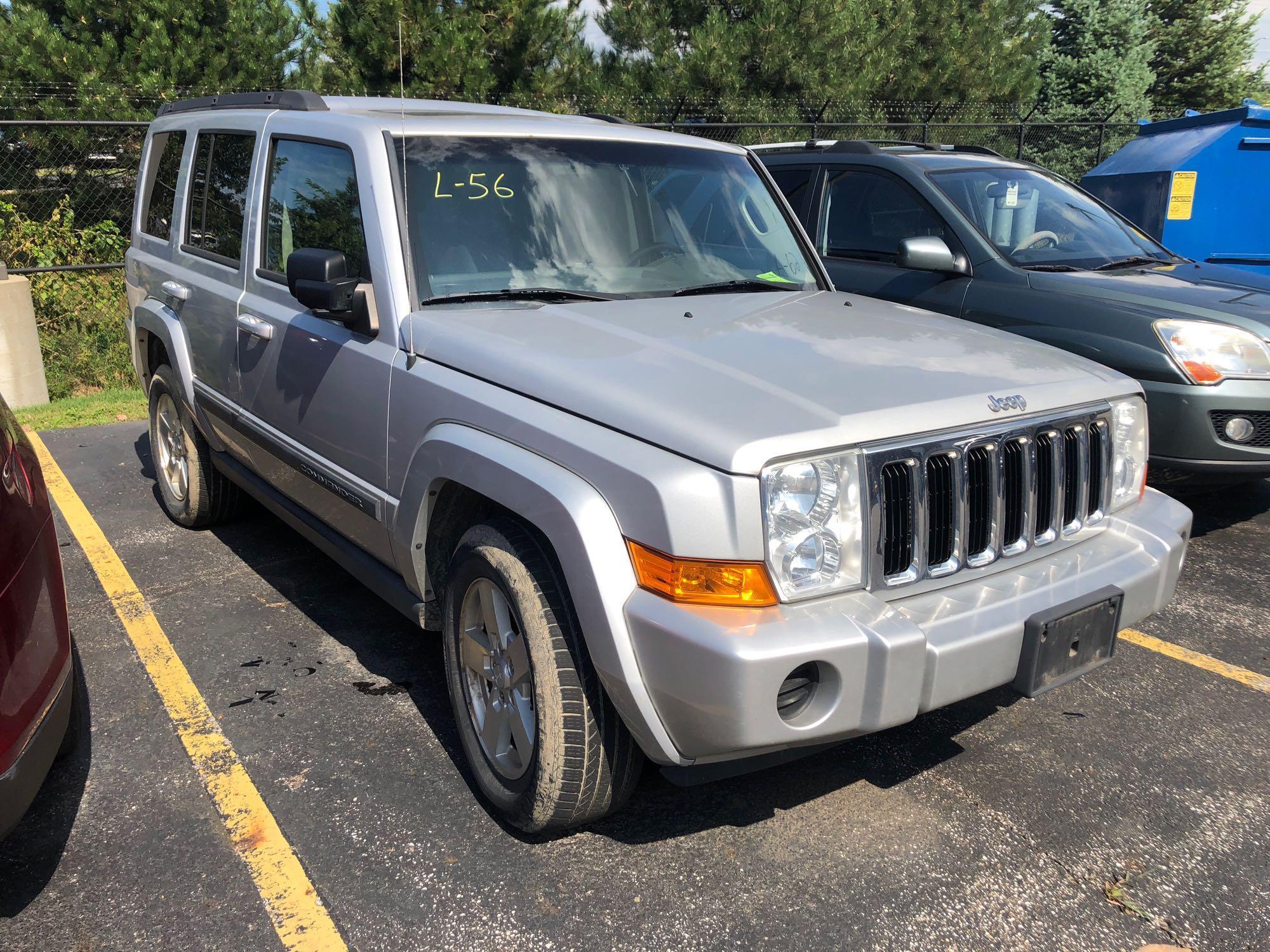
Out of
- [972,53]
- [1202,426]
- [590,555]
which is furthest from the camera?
[972,53]

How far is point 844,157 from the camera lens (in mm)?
6305

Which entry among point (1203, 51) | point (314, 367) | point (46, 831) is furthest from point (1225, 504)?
point (1203, 51)

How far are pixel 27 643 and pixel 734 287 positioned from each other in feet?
7.88

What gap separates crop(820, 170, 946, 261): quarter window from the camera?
5934 millimetres

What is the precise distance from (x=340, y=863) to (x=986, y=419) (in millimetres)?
2014

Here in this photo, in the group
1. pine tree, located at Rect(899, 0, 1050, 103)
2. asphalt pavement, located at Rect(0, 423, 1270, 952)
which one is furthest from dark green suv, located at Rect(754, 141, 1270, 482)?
pine tree, located at Rect(899, 0, 1050, 103)

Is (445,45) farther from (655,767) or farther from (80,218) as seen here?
(655,767)

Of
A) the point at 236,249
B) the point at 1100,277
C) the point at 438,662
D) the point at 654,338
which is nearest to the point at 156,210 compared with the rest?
the point at 236,249

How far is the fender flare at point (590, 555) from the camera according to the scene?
238cm

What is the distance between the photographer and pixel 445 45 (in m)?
11.8

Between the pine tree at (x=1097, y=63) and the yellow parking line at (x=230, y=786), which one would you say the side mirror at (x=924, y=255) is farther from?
the pine tree at (x=1097, y=63)

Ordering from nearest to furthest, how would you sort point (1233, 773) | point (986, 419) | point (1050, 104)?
1. point (986, 419)
2. point (1233, 773)
3. point (1050, 104)

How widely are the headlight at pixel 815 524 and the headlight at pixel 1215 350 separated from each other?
3.08 metres

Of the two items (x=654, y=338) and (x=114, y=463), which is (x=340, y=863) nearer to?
(x=654, y=338)
